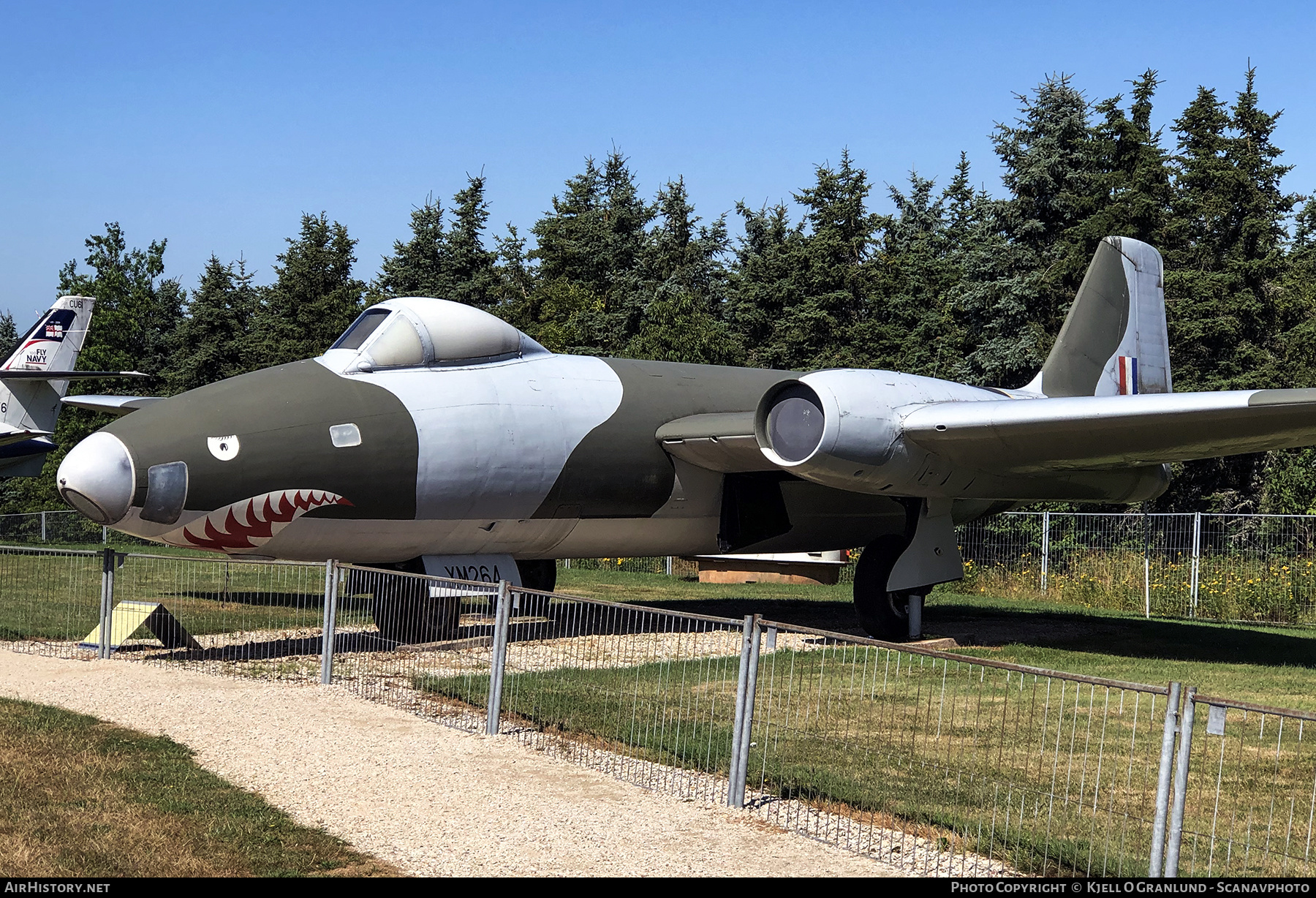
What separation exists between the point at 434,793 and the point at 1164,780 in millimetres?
3710

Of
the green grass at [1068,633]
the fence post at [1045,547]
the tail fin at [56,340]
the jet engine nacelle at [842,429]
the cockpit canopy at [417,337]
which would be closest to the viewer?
the jet engine nacelle at [842,429]

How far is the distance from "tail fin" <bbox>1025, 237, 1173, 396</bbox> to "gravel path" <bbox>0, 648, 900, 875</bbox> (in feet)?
36.0

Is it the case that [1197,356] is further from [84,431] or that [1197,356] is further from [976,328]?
[84,431]

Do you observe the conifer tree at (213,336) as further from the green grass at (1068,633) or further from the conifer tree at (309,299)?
the green grass at (1068,633)

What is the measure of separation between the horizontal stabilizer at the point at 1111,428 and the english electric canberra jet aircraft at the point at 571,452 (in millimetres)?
27

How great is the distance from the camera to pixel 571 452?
12492mm

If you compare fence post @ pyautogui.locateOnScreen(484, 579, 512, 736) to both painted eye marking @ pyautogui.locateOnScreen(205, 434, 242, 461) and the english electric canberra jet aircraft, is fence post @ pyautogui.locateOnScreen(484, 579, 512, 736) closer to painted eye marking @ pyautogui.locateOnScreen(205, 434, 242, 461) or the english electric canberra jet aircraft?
the english electric canberra jet aircraft

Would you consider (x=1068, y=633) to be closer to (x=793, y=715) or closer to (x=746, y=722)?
(x=793, y=715)

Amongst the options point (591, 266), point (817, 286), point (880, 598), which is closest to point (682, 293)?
point (817, 286)

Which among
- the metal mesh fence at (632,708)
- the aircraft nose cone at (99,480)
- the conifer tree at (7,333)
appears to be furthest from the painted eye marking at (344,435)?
the conifer tree at (7,333)

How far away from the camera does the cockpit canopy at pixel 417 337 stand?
11.8 metres

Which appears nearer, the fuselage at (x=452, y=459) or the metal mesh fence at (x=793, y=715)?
the metal mesh fence at (x=793, y=715)

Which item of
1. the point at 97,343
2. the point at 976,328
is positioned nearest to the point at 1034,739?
the point at 976,328

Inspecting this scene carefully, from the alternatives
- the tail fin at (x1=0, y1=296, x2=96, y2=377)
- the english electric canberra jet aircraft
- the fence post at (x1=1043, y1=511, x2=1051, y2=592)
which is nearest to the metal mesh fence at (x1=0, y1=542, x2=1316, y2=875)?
the english electric canberra jet aircraft
